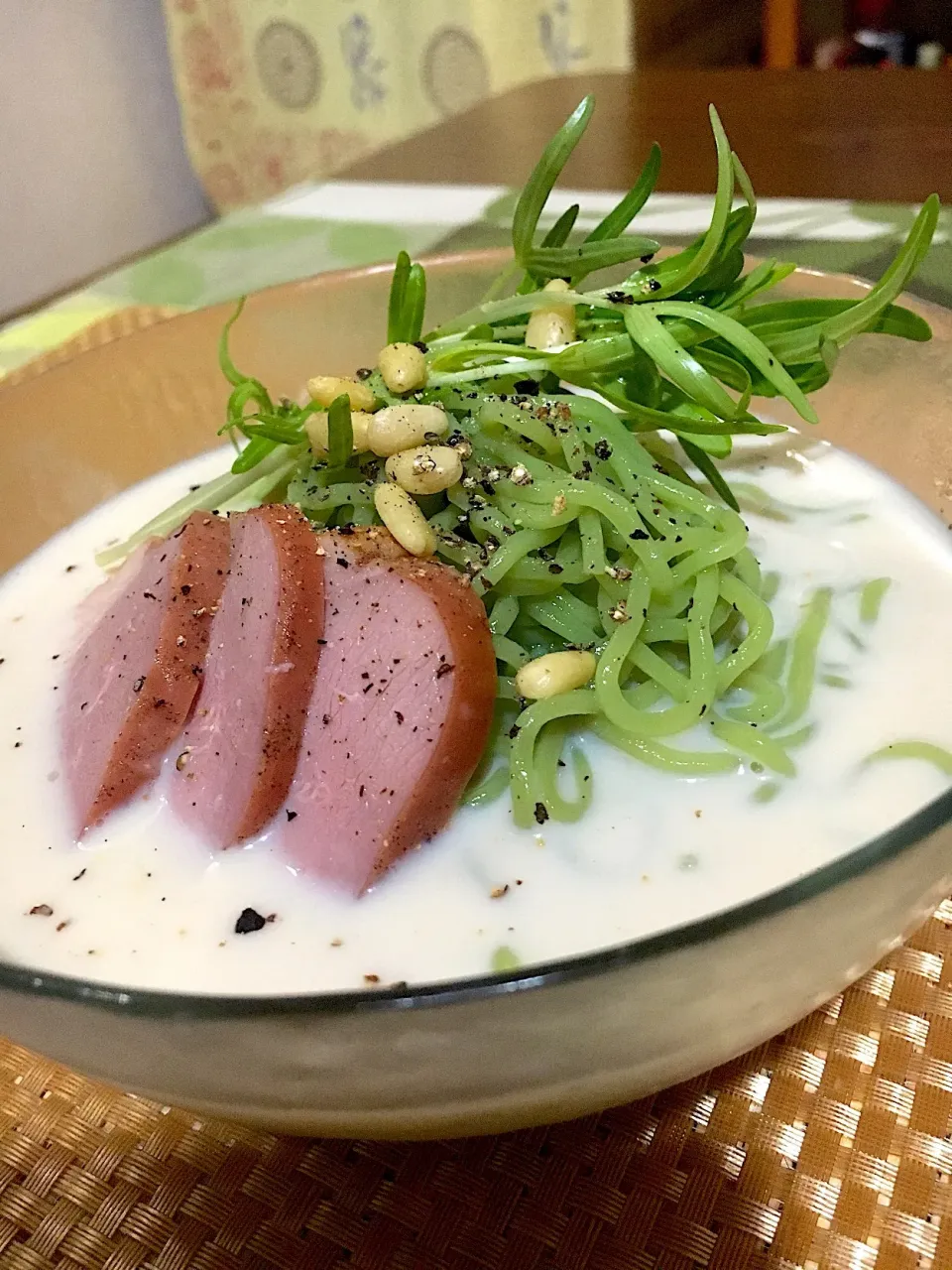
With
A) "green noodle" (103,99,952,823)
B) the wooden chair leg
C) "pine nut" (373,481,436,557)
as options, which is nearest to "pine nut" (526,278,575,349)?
"green noodle" (103,99,952,823)

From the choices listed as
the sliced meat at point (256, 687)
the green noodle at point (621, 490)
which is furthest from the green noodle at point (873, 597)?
A: the sliced meat at point (256, 687)

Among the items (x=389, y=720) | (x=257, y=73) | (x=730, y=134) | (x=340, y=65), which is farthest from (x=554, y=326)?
(x=257, y=73)

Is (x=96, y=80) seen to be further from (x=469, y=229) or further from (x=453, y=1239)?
(x=453, y=1239)

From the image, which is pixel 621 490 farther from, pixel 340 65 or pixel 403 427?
pixel 340 65

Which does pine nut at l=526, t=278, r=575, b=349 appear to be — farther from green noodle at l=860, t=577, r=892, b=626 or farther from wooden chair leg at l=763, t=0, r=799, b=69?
wooden chair leg at l=763, t=0, r=799, b=69

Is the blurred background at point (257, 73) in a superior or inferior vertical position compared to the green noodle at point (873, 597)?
superior

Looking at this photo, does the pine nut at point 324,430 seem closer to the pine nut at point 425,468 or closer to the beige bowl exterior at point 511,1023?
the pine nut at point 425,468

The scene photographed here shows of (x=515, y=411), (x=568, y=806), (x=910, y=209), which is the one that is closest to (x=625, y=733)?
(x=568, y=806)
